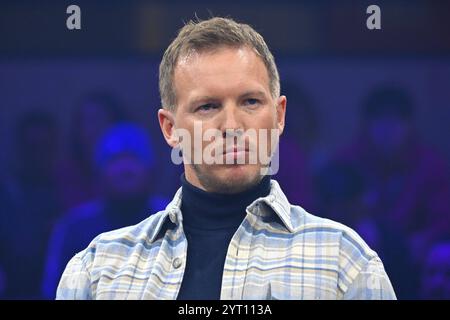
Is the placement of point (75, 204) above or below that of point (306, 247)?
A: below

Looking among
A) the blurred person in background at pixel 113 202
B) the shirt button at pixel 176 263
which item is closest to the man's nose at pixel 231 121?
the shirt button at pixel 176 263

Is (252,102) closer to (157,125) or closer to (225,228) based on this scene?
(225,228)

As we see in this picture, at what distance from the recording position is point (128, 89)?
3262mm

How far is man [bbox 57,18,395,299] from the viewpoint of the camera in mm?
1507

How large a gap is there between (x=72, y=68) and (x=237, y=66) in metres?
1.77

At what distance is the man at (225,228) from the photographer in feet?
4.94

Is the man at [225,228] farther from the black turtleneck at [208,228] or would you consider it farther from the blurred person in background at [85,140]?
the blurred person in background at [85,140]

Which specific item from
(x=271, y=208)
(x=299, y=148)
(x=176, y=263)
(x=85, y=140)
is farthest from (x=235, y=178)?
(x=85, y=140)

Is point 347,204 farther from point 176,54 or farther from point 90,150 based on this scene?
point 176,54

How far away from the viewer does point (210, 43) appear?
5.34ft
